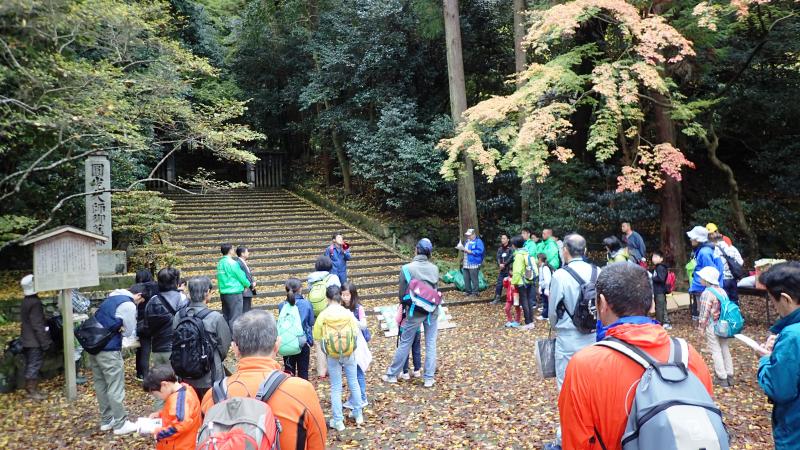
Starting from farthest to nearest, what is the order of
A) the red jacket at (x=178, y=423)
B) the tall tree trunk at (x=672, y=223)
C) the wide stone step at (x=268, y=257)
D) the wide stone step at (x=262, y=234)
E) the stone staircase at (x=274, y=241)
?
the wide stone step at (x=262, y=234)
the wide stone step at (x=268, y=257)
the stone staircase at (x=274, y=241)
the tall tree trunk at (x=672, y=223)
the red jacket at (x=178, y=423)

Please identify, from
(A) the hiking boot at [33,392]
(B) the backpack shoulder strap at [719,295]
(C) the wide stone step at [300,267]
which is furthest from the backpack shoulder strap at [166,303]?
(C) the wide stone step at [300,267]

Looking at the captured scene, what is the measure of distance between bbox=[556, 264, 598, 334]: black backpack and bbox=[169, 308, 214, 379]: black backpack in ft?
9.49

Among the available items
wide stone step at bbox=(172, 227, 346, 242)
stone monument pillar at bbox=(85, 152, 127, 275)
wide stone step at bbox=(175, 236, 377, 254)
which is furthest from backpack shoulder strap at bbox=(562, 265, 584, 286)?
wide stone step at bbox=(172, 227, 346, 242)

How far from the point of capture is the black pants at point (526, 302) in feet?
28.6

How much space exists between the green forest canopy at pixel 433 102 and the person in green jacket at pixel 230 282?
2347 mm

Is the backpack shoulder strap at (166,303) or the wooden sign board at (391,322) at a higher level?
the backpack shoulder strap at (166,303)

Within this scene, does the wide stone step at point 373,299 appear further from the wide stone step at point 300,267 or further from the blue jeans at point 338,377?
the blue jeans at point 338,377

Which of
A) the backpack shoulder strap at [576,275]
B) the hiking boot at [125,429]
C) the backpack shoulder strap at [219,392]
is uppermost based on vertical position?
the backpack shoulder strap at [576,275]

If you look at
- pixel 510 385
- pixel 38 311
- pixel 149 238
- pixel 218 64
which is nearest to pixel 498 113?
pixel 510 385

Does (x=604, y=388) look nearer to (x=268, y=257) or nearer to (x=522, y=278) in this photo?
(x=522, y=278)

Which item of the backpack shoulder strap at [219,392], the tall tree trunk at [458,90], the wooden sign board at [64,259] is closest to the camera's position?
the backpack shoulder strap at [219,392]

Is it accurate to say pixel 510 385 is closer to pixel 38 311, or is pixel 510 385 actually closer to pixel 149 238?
pixel 38 311

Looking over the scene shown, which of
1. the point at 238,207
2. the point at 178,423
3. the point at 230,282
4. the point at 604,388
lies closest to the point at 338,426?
the point at 178,423

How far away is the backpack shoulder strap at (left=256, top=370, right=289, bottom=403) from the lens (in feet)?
7.12
